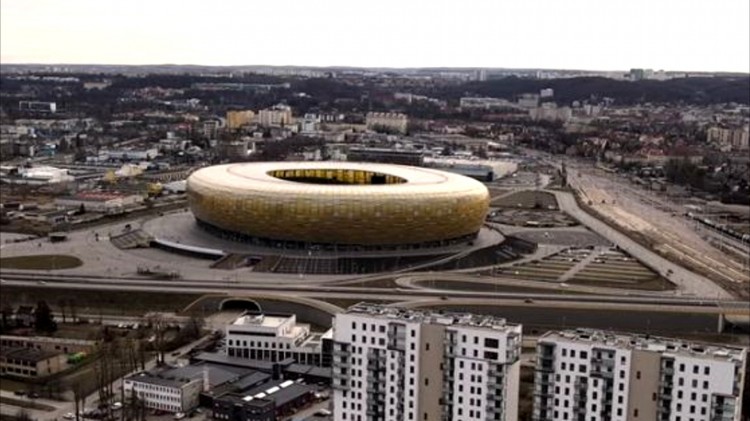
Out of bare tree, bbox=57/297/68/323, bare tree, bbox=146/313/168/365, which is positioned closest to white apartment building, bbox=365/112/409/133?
bare tree, bbox=57/297/68/323

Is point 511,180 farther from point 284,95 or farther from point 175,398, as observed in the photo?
point 284,95

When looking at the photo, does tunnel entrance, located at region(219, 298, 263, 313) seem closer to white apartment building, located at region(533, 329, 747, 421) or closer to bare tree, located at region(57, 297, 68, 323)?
bare tree, located at region(57, 297, 68, 323)

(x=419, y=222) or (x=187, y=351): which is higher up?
(x=419, y=222)

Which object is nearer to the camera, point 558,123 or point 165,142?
point 165,142

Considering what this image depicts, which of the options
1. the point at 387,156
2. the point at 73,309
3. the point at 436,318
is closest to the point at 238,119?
the point at 387,156

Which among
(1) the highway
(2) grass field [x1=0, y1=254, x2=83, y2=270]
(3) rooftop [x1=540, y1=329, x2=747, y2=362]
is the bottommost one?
(2) grass field [x1=0, y1=254, x2=83, y2=270]

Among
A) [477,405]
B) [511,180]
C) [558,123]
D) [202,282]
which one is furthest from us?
[558,123]

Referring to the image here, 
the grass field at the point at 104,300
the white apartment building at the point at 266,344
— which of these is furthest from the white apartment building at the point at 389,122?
the white apartment building at the point at 266,344

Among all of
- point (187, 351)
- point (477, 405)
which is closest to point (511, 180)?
point (187, 351)
